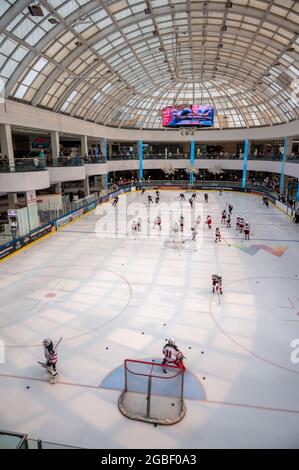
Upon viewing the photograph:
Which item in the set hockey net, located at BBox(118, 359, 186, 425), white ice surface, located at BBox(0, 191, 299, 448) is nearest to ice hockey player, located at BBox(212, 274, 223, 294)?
white ice surface, located at BBox(0, 191, 299, 448)

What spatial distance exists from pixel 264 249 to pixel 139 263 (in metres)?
8.18

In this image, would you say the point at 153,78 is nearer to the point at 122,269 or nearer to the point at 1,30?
the point at 1,30

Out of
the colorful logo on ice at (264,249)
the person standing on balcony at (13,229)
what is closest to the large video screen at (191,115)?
the colorful logo on ice at (264,249)

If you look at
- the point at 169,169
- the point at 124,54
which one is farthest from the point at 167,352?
the point at 169,169

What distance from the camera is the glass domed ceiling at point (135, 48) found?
2002 cm

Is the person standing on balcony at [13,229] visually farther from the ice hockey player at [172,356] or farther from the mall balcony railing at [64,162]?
the ice hockey player at [172,356]

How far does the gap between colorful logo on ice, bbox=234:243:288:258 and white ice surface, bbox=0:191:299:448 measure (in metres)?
0.33

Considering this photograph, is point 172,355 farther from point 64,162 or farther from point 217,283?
point 64,162

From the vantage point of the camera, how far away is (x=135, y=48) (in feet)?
96.8

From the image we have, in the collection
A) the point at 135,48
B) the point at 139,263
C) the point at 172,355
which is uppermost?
the point at 135,48

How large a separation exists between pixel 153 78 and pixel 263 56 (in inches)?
638

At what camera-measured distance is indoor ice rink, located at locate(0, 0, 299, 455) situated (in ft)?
23.8

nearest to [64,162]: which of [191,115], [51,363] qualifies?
[191,115]

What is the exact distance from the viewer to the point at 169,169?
1934 inches
